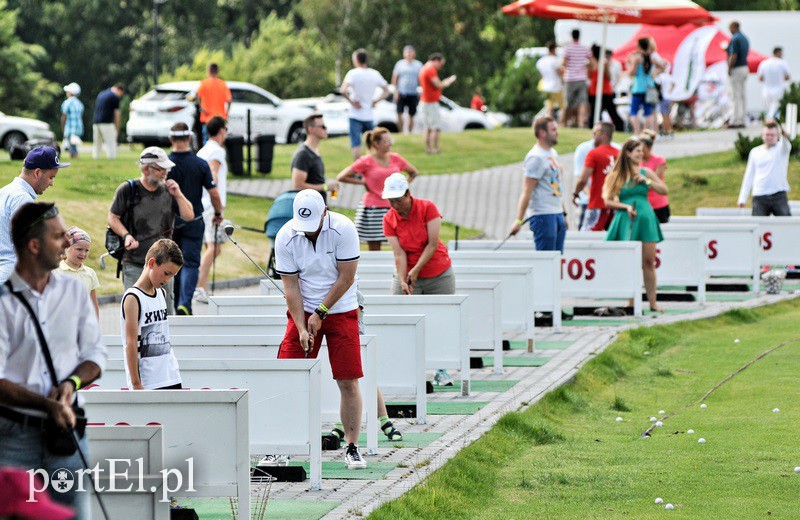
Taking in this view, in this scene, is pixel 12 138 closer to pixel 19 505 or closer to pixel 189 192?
pixel 189 192

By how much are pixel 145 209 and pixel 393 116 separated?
96.7 ft

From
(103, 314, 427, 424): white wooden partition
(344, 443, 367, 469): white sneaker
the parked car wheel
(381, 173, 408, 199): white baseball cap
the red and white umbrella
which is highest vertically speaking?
the red and white umbrella

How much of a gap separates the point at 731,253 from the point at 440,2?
44107 millimetres

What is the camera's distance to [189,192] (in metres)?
14.0

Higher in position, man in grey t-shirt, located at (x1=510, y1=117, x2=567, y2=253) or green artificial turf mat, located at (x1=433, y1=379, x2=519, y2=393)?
man in grey t-shirt, located at (x1=510, y1=117, x2=567, y2=253)

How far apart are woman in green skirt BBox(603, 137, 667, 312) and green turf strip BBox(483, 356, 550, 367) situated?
314cm

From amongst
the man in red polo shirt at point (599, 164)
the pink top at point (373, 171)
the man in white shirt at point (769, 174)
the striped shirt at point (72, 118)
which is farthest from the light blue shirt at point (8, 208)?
the striped shirt at point (72, 118)

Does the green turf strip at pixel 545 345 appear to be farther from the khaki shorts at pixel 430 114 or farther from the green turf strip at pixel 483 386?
the khaki shorts at pixel 430 114

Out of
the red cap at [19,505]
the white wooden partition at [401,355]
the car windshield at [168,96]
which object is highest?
the red cap at [19,505]

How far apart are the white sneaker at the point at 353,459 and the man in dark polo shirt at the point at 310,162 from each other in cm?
620

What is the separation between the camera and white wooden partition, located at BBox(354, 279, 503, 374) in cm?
1288

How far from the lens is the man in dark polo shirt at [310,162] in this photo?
1509cm

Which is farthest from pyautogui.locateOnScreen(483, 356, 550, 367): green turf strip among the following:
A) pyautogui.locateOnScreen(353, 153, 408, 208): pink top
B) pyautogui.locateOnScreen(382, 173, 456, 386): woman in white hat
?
pyautogui.locateOnScreen(353, 153, 408, 208): pink top

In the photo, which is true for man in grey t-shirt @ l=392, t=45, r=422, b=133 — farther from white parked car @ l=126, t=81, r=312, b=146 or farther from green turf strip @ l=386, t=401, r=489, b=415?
green turf strip @ l=386, t=401, r=489, b=415
